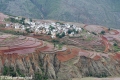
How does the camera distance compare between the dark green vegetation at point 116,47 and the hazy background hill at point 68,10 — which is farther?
the hazy background hill at point 68,10

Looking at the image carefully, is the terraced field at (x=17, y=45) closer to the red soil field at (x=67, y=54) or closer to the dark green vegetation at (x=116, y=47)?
the red soil field at (x=67, y=54)

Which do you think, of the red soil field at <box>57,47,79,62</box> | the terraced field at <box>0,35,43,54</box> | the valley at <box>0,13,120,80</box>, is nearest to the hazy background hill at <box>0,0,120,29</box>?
the valley at <box>0,13,120,80</box>

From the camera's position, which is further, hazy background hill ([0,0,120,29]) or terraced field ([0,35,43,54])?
hazy background hill ([0,0,120,29])

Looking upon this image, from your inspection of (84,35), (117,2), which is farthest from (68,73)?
(117,2)

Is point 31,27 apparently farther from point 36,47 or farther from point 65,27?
point 36,47

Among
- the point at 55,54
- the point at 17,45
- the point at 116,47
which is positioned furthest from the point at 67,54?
the point at 116,47

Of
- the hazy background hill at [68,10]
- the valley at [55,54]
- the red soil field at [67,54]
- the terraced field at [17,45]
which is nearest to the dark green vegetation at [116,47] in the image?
the valley at [55,54]

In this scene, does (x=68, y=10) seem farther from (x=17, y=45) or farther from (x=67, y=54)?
(x=17, y=45)

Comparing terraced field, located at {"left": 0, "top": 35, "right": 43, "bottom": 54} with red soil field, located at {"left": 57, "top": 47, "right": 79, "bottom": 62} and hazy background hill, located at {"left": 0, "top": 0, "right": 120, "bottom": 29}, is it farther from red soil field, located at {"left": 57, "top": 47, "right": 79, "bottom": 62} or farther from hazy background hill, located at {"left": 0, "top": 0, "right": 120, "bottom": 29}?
hazy background hill, located at {"left": 0, "top": 0, "right": 120, "bottom": 29}
